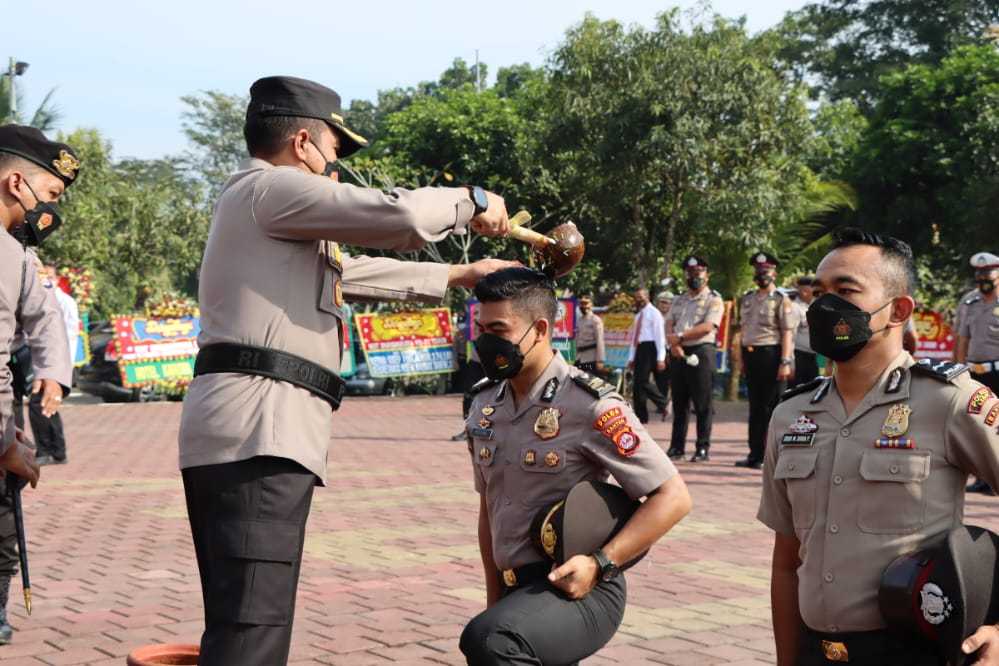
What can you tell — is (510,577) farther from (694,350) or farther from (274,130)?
(694,350)

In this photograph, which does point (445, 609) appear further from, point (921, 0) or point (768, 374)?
point (921, 0)

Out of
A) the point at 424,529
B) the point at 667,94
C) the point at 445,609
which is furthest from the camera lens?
the point at 667,94

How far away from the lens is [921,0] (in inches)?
1528

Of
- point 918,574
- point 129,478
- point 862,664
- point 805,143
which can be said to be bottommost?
point 129,478

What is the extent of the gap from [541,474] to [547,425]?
0.14 meters

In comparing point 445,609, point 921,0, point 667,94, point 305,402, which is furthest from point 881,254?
point 921,0

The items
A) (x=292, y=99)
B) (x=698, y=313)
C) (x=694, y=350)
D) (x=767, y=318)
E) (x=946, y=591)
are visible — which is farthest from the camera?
(x=694, y=350)

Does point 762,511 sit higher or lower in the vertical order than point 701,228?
lower

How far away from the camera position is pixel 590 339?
60.4ft

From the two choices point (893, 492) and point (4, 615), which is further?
point (4, 615)

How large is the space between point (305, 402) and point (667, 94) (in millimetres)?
20813

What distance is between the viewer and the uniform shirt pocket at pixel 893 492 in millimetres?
2936

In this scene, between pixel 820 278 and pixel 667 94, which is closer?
pixel 820 278

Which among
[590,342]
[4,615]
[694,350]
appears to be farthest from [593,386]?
[590,342]
